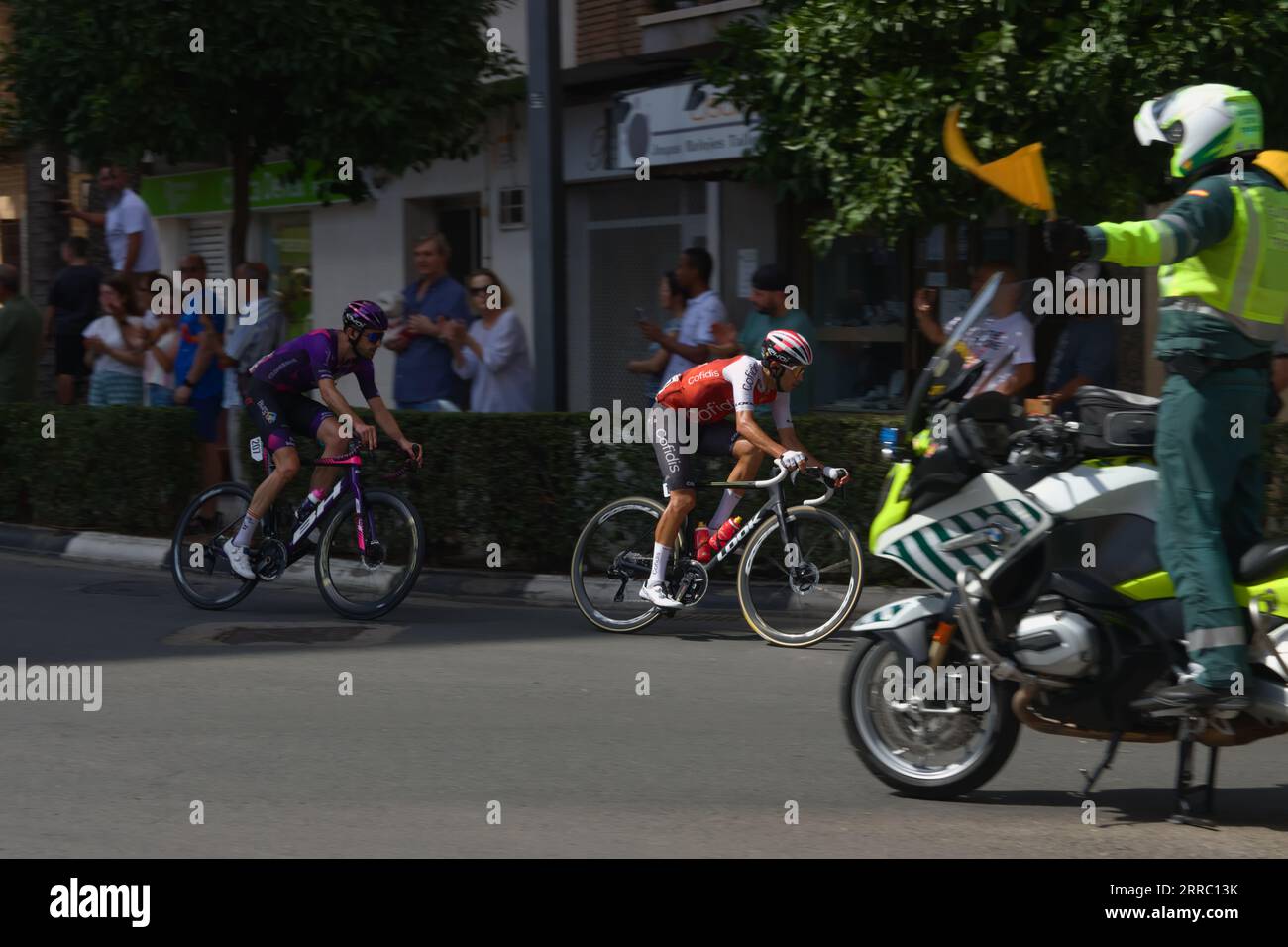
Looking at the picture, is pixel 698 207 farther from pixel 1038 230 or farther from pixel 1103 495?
pixel 1103 495

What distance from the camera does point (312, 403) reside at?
10.4 metres

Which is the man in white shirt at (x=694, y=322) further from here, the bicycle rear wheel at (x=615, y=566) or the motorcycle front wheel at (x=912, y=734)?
the motorcycle front wheel at (x=912, y=734)

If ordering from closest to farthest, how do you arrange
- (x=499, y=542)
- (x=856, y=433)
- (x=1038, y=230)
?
(x=856, y=433)
(x=499, y=542)
(x=1038, y=230)

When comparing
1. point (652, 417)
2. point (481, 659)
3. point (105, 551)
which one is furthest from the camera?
point (105, 551)

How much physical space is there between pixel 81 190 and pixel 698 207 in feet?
40.9

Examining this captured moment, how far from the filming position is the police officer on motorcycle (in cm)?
519

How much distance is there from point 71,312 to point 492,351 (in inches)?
198

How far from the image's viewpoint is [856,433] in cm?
1045

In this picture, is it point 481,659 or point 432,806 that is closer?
point 432,806

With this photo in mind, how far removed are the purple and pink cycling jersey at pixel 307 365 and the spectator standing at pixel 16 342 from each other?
17.9 ft

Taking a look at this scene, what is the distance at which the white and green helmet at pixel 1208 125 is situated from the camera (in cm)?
526

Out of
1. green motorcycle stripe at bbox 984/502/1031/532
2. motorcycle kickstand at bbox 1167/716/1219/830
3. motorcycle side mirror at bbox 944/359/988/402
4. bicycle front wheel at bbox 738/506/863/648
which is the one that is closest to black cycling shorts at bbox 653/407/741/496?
bicycle front wheel at bbox 738/506/863/648

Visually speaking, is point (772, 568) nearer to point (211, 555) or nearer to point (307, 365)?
point (307, 365)

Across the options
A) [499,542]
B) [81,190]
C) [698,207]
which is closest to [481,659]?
[499,542]
